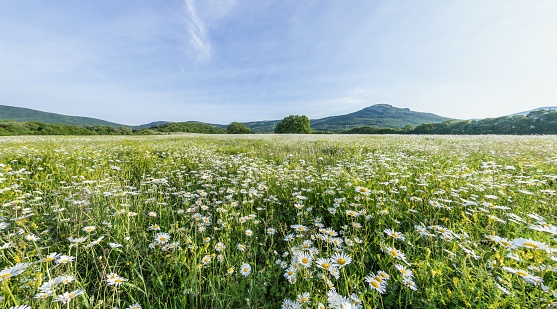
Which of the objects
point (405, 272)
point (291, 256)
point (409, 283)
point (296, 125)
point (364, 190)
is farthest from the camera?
point (296, 125)

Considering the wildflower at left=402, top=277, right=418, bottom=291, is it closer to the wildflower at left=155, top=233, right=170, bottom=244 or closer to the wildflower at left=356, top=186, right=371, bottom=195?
the wildflower at left=356, top=186, right=371, bottom=195

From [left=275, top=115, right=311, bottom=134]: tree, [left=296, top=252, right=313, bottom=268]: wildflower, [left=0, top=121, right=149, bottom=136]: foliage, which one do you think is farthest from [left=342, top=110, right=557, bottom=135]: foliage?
[left=0, top=121, right=149, bottom=136]: foliage

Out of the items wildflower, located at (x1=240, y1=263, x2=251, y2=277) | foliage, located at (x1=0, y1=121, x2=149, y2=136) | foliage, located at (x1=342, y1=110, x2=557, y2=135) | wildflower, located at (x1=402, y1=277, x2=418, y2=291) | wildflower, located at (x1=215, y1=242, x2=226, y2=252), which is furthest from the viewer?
foliage, located at (x1=0, y1=121, x2=149, y2=136)

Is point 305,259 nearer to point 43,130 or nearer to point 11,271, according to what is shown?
point 11,271

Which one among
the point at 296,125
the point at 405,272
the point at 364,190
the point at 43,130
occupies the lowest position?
the point at 405,272

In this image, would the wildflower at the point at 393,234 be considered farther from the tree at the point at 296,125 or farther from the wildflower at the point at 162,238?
the tree at the point at 296,125

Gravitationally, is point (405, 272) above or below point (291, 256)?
above

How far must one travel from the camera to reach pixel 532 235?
255 cm

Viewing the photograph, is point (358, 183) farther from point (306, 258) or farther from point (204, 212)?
point (204, 212)

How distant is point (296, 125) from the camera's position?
274 ft

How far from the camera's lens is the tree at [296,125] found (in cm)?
8294

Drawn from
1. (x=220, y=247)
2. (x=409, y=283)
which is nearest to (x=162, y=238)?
(x=220, y=247)

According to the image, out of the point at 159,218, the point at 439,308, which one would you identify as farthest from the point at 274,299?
the point at 159,218

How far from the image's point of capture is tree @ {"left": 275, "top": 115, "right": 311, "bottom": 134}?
82.9 metres
